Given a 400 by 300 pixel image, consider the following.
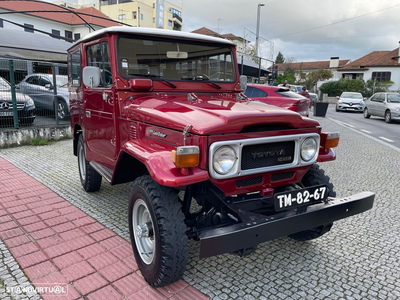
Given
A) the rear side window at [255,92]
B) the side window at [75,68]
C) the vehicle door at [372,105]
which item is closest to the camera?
the side window at [75,68]

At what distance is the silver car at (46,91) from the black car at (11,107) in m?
0.19

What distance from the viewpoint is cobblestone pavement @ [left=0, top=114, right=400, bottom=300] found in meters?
2.55

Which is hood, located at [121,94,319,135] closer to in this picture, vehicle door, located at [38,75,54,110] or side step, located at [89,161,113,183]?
side step, located at [89,161,113,183]

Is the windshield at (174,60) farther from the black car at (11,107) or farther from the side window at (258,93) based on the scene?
the side window at (258,93)

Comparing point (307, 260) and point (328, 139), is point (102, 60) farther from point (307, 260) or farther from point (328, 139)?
point (307, 260)

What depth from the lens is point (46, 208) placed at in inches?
161

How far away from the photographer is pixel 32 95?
8.44 metres

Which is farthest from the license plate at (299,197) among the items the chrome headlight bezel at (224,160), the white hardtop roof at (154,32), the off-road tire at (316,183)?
the white hardtop roof at (154,32)

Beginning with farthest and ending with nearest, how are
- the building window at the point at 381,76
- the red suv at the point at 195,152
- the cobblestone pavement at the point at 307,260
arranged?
1. the building window at the point at 381,76
2. the cobblestone pavement at the point at 307,260
3. the red suv at the point at 195,152

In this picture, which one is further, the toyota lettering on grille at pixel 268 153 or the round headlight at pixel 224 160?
the toyota lettering on grille at pixel 268 153

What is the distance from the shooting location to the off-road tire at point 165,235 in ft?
7.25

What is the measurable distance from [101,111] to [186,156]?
74.4 inches

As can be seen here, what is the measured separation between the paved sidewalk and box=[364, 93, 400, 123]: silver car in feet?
54.3

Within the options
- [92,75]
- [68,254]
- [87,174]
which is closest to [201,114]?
[92,75]
